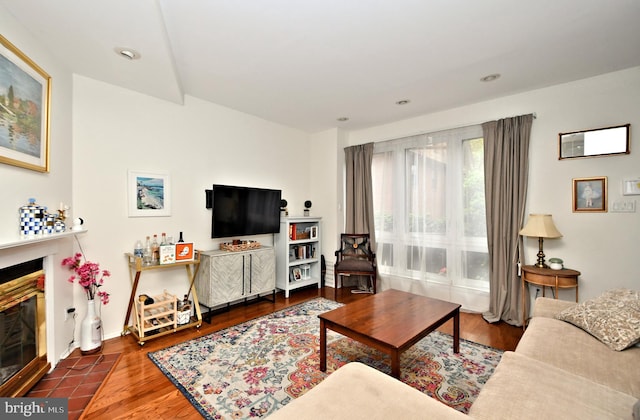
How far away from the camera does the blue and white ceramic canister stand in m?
1.83

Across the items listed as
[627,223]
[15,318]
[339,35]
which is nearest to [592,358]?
[627,223]

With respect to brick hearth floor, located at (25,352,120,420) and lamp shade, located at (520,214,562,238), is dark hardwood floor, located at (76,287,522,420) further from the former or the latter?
lamp shade, located at (520,214,562,238)

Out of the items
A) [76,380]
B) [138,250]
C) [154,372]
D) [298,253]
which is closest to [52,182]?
[138,250]

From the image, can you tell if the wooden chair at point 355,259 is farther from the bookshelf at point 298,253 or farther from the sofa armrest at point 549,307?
the sofa armrest at point 549,307

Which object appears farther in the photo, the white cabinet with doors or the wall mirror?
the white cabinet with doors

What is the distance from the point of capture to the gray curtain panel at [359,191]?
175 inches

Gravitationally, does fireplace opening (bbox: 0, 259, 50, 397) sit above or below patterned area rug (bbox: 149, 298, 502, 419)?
above

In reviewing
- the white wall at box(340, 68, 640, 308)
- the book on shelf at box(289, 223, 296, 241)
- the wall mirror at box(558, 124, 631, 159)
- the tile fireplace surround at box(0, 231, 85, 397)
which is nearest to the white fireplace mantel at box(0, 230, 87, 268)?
the tile fireplace surround at box(0, 231, 85, 397)

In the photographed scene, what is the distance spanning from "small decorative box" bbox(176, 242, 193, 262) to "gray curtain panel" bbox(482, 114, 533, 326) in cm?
342

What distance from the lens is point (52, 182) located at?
7.28 feet

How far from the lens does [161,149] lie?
3.13 m

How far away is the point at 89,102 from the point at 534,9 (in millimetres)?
3682

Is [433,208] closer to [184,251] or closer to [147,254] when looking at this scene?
[184,251]

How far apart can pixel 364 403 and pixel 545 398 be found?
0.80 m
